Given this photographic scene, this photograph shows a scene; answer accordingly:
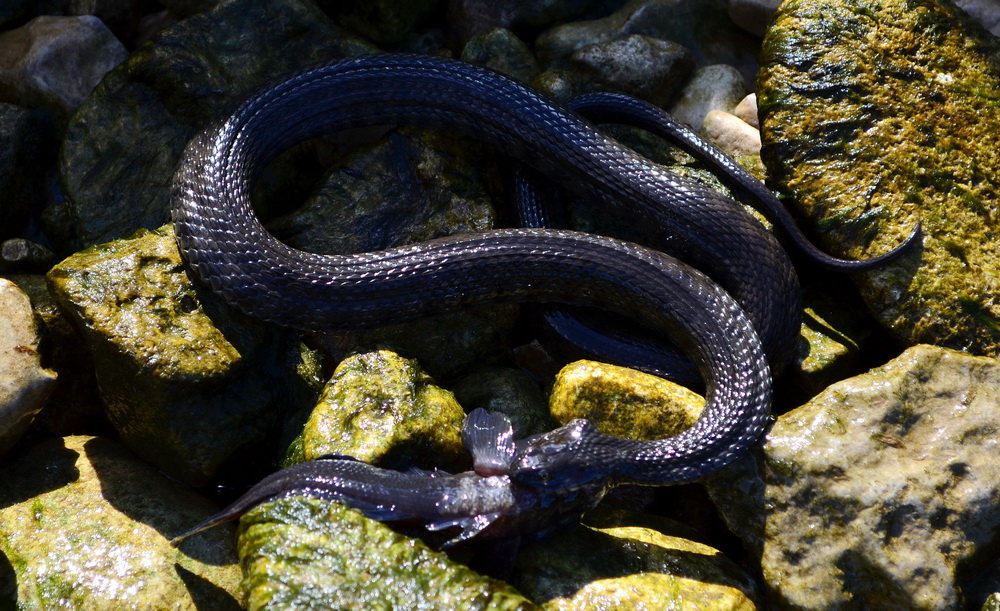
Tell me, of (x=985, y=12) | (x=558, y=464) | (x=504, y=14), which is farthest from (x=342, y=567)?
(x=985, y=12)

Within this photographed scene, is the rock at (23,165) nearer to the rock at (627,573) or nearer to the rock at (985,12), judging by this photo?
the rock at (627,573)

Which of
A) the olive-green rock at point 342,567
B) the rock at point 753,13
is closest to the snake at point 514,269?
the olive-green rock at point 342,567

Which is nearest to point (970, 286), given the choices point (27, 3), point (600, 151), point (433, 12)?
point (600, 151)

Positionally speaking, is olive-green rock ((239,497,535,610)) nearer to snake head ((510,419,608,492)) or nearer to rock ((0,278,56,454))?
snake head ((510,419,608,492))

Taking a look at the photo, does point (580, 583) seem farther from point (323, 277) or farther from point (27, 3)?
point (27, 3)

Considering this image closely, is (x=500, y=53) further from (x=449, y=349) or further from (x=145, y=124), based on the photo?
(x=145, y=124)
